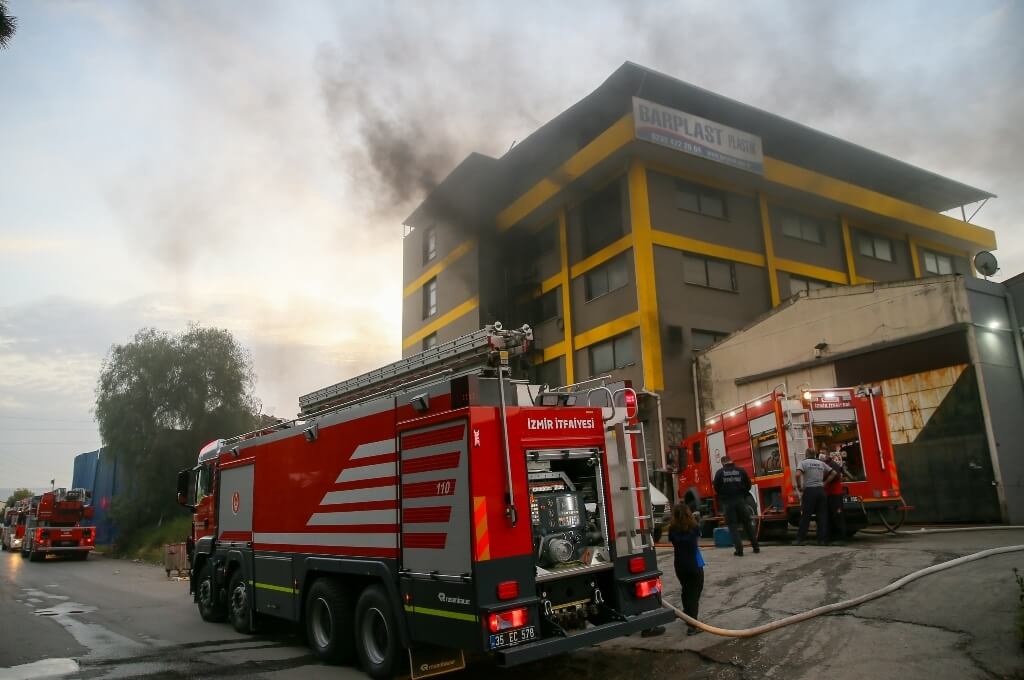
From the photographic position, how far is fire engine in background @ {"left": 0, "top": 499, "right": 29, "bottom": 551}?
1275 inches

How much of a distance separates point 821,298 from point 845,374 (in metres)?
2.48

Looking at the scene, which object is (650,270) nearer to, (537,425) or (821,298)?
(821,298)

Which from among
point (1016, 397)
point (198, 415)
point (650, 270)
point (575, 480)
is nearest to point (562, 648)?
point (575, 480)

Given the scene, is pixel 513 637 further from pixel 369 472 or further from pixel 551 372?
pixel 551 372

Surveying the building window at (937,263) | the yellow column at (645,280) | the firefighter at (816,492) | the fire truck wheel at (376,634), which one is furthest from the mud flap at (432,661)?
the building window at (937,263)

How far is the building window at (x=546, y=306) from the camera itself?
28891 mm

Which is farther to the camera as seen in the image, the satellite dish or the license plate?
the satellite dish

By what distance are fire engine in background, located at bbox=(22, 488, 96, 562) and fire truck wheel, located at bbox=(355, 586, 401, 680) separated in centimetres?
2664

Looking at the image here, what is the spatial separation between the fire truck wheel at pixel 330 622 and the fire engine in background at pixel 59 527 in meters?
25.6

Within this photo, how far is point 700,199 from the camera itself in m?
26.0

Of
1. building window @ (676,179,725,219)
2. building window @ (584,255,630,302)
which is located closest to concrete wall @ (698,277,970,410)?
building window @ (584,255,630,302)

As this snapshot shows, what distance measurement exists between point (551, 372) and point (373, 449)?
2228cm

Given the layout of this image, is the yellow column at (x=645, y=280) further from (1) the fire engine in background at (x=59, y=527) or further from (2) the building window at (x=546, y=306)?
(1) the fire engine in background at (x=59, y=527)

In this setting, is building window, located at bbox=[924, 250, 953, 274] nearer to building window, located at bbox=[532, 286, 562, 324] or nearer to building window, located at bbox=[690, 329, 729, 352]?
building window, located at bbox=[690, 329, 729, 352]
